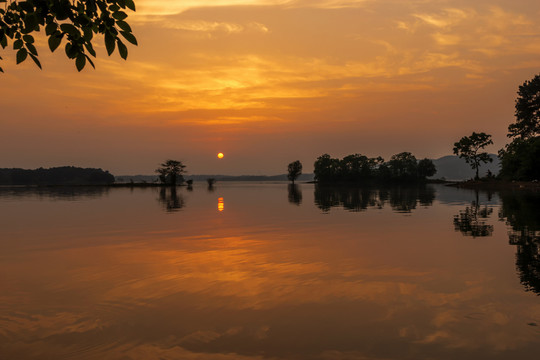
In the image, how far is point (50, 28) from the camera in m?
5.84

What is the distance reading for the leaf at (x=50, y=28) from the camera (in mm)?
5832

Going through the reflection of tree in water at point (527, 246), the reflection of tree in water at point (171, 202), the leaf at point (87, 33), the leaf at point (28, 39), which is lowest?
the reflection of tree in water at point (171, 202)

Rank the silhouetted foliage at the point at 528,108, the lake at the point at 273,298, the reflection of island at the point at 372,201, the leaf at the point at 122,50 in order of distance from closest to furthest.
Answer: the leaf at the point at 122,50
the lake at the point at 273,298
the reflection of island at the point at 372,201
the silhouetted foliage at the point at 528,108

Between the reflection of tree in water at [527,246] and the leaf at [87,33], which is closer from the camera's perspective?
the leaf at [87,33]

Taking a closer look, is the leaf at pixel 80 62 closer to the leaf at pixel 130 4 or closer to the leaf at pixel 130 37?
the leaf at pixel 130 37

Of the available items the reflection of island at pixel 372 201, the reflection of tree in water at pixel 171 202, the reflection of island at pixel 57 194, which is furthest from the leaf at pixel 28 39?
the reflection of island at pixel 57 194

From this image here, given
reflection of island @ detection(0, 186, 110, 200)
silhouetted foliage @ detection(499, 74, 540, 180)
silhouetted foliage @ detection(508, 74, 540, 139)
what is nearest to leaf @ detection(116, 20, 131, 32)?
reflection of island @ detection(0, 186, 110, 200)

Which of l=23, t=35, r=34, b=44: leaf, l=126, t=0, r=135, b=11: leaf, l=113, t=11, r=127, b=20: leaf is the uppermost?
l=126, t=0, r=135, b=11: leaf

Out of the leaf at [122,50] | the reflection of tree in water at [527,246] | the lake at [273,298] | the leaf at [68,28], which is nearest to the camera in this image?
the leaf at [68,28]

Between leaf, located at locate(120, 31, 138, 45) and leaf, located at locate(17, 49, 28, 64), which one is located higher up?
leaf, located at locate(120, 31, 138, 45)

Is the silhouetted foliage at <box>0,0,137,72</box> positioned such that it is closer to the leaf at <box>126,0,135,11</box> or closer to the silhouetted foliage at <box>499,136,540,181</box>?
the leaf at <box>126,0,135,11</box>

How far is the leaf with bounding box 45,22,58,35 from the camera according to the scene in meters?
5.83

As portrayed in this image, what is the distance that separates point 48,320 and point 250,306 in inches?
192

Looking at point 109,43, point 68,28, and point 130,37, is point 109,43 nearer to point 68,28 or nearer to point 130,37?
point 130,37
